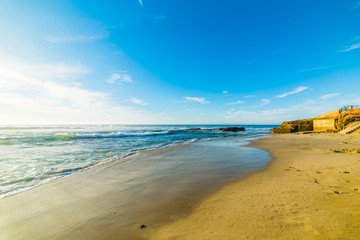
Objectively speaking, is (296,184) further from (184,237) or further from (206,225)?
(184,237)

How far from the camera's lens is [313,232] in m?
2.24

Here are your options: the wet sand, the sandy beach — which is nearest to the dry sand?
the sandy beach

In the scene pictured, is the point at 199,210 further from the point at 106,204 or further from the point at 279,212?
the point at 106,204

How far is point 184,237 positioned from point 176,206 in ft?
3.58

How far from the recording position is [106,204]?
3666mm

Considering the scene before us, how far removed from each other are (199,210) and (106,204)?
2370 millimetres

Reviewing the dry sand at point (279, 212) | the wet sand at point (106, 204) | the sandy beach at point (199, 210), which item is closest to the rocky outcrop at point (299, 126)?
the sandy beach at point (199, 210)

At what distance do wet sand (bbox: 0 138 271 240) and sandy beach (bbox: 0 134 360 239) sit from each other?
2 centimetres

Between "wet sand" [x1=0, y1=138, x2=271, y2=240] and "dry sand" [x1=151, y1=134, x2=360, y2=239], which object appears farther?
"wet sand" [x1=0, y1=138, x2=271, y2=240]

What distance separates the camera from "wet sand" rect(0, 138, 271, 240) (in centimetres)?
275

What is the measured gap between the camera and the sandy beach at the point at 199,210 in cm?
244

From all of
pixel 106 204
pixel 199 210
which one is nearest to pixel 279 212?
pixel 199 210

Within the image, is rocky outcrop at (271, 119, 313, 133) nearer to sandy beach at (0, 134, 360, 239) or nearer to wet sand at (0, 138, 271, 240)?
sandy beach at (0, 134, 360, 239)

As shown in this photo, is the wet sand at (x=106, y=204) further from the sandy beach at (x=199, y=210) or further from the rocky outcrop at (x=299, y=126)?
the rocky outcrop at (x=299, y=126)
